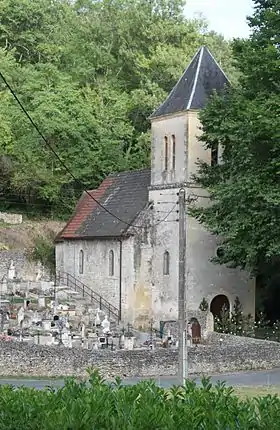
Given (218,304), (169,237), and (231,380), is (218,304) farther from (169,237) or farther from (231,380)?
(231,380)

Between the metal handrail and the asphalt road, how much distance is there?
1366 centimetres

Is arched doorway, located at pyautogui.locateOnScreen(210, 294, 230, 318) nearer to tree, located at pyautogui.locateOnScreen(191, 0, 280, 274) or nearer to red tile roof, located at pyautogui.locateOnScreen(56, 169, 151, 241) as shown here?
tree, located at pyautogui.locateOnScreen(191, 0, 280, 274)

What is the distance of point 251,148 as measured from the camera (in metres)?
34.5

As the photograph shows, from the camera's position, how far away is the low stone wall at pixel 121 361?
26.7 meters

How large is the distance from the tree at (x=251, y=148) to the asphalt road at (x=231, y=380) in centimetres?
561

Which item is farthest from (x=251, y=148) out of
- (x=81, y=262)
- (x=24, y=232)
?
(x=24, y=232)

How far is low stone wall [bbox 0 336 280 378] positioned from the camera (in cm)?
2667

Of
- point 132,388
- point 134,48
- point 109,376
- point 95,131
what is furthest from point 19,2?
point 132,388

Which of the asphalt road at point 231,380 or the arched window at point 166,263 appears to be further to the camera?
the arched window at point 166,263

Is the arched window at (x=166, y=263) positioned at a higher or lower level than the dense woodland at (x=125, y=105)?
lower

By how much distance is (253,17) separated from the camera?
36656mm

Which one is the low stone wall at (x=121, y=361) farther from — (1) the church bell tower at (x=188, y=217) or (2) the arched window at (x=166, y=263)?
(2) the arched window at (x=166, y=263)

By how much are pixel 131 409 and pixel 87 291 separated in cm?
3528

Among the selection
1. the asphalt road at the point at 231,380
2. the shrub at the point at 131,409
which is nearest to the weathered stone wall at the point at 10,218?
the asphalt road at the point at 231,380
